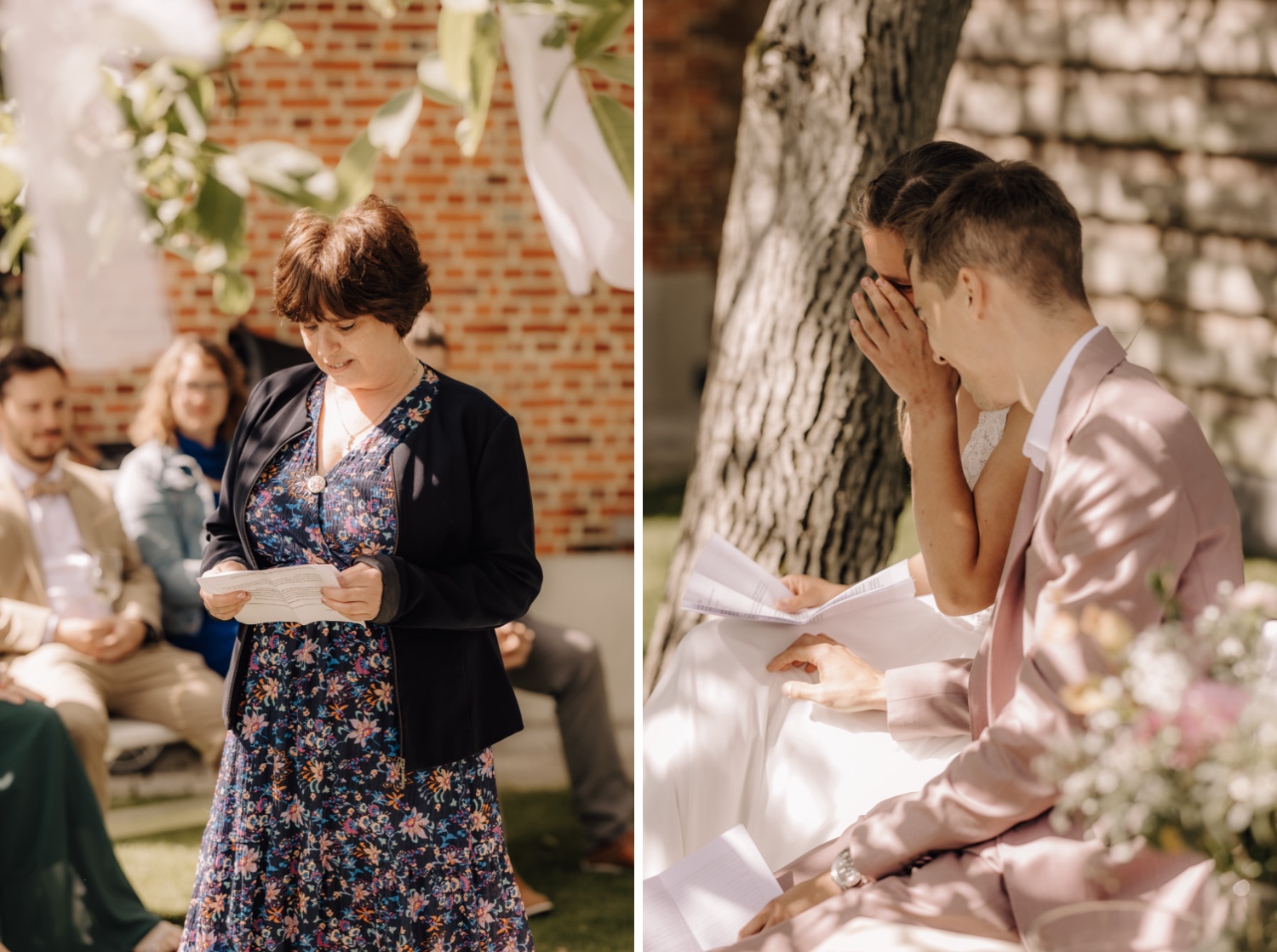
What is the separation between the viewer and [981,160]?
2.35 metres

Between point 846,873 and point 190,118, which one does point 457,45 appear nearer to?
point 190,118

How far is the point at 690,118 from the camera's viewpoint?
935 centimetres

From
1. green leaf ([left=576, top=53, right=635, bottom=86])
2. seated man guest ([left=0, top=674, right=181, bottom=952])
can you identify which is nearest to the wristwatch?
→ green leaf ([left=576, top=53, right=635, bottom=86])

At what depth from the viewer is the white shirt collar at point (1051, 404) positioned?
188 centimetres

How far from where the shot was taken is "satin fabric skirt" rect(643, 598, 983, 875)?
7.84 feet

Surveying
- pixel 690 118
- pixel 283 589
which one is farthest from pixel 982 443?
pixel 690 118

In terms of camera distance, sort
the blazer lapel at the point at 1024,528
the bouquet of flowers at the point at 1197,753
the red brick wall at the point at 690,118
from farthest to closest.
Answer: the red brick wall at the point at 690,118 < the blazer lapel at the point at 1024,528 < the bouquet of flowers at the point at 1197,753

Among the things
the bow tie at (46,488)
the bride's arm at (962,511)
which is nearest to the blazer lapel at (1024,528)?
the bride's arm at (962,511)

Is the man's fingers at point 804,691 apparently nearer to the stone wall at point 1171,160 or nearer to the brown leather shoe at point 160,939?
the brown leather shoe at point 160,939

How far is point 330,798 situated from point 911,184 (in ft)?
5.08

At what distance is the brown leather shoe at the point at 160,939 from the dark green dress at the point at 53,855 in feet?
0.07

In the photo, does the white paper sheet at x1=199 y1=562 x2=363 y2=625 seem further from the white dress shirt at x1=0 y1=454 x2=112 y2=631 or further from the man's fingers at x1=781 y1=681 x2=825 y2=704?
the white dress shirt at x1=0 y1=454 x2=112 y2=631

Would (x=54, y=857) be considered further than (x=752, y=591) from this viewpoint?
Yes

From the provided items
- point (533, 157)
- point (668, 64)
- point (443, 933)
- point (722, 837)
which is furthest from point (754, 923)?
point (668, 64)
